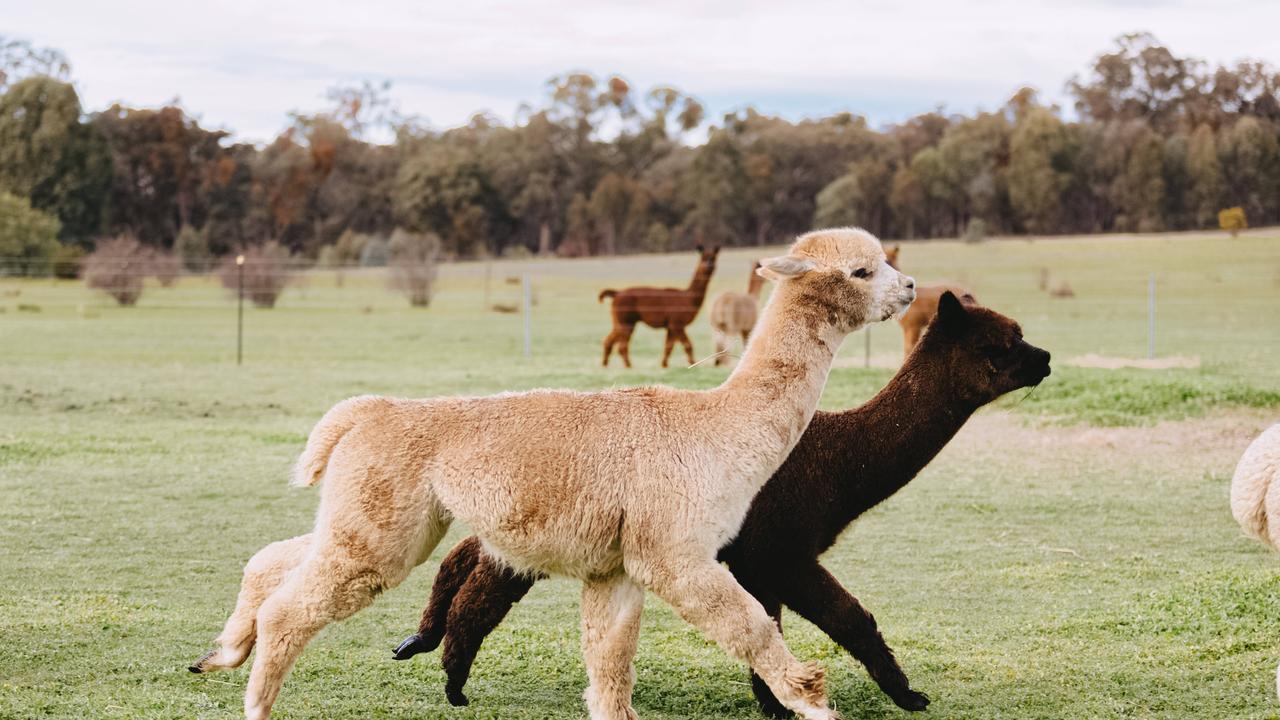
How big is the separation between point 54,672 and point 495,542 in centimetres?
244

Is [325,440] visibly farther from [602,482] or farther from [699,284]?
[699,284]

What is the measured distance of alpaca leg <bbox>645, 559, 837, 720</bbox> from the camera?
433cm

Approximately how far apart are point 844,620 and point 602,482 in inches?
51.4

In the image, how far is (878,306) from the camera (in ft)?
16.1

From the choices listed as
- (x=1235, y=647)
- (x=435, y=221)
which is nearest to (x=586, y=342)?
(x=1235, y=647)

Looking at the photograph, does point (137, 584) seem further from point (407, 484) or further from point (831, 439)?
point (831, 439)

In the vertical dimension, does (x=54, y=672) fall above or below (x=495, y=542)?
below

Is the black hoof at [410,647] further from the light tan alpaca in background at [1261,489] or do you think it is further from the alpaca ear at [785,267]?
the light tan alpaca in background at [1261,489]

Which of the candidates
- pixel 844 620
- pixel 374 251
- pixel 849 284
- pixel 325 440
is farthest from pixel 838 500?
pixel 374 251

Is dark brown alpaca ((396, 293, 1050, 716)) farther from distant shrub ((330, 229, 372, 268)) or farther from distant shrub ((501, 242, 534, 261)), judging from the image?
distant shrub ((330, 229, 372, 268))

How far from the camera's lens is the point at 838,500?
5613 millimetres

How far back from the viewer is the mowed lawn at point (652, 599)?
5.78 meters

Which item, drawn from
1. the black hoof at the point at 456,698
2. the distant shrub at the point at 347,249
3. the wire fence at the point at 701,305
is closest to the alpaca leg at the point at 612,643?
the black hoof at the point at 456,698

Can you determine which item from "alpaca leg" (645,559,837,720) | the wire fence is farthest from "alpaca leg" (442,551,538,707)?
the wire fence
